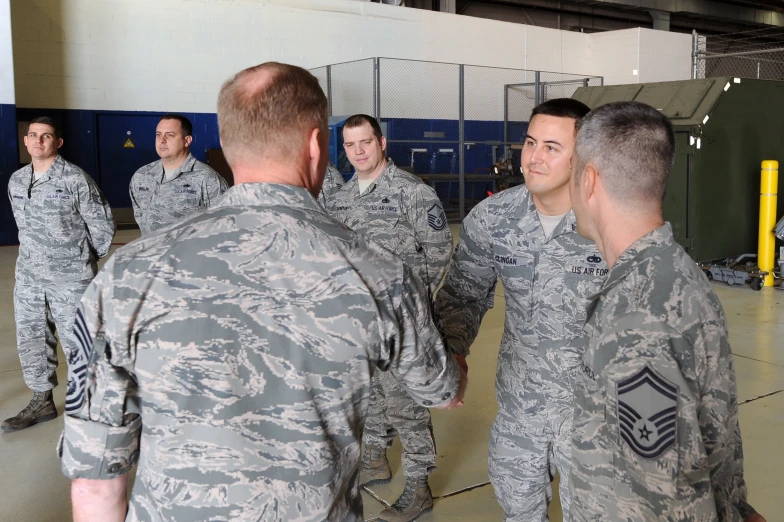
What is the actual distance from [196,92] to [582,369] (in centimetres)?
→ 1182

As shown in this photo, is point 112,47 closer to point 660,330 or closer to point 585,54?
point 585,54

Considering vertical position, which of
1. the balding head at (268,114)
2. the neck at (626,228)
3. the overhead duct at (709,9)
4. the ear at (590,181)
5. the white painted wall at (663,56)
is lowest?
the neck at (626,228)

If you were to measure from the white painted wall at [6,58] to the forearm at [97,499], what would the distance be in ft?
34.6

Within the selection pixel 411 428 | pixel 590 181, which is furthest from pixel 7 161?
pixel 590 181

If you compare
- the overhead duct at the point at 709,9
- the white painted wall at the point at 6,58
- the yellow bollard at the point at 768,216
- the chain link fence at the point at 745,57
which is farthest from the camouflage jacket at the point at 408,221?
the chain link fence at the point at 745,57

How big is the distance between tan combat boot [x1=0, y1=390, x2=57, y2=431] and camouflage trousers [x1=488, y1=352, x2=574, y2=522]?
306 centimetres

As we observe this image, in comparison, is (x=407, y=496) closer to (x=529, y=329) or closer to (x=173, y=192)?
(x=529, y=329)

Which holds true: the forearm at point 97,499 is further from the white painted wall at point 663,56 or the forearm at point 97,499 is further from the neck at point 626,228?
the white painted wall at point 663,56

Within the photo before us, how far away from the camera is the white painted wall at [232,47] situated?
433 inches

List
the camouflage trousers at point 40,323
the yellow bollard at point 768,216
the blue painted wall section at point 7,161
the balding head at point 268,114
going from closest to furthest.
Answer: the balding head at point 268,114 < the camouflage trousers at point 40,323 < the yellow bollard at point 768,216 < the blue painted wall section at point 7,161

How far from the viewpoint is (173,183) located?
4590mm

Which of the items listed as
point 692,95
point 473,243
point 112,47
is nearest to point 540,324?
point 473,243

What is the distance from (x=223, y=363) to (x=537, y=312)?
4.08 feet

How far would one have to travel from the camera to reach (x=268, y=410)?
1249 millimetres
